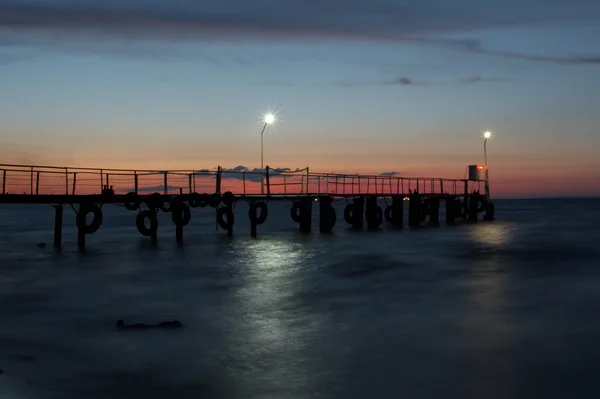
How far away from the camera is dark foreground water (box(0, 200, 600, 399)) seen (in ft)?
38.9

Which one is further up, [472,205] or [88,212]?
[88,212]

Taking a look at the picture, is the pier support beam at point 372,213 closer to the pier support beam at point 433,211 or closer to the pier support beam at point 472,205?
the pier support beam at point 433,211

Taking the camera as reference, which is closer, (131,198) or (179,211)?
(131,198)

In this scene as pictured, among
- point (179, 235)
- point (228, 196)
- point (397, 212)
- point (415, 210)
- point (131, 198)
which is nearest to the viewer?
point (131, 198)

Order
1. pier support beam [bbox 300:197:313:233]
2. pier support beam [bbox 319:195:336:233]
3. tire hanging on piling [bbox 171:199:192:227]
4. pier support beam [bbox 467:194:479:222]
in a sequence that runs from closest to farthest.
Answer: tire hanging on piling [bbox 171:199:192:227] < pier support beam [bbox 300:197:313:233] < pier support beam [bbox 319:195:336:233] < pier support beam [bbox 467:194:479:222]

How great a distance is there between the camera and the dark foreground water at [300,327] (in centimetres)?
1186

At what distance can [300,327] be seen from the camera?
55.7ft

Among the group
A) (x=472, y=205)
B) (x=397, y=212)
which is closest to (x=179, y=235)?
(x=397, y=212)

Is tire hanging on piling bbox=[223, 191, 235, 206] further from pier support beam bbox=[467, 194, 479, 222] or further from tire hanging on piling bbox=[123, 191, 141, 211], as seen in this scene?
pier support beam bbox=[467, 194, 479, 222]

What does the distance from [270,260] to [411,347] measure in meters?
18.7

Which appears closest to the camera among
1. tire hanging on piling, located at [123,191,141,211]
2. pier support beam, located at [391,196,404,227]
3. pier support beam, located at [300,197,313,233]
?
tire hanging on piling, located at [123,191,141,211]

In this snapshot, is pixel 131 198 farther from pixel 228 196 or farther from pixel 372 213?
pixel 372 213

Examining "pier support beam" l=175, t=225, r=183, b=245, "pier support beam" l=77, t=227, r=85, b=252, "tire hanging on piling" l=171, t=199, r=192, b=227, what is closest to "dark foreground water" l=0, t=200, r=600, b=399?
"pier support beam" l=77, t=227, r=85, b=252

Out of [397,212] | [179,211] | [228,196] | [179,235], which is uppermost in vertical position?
[228,196]
